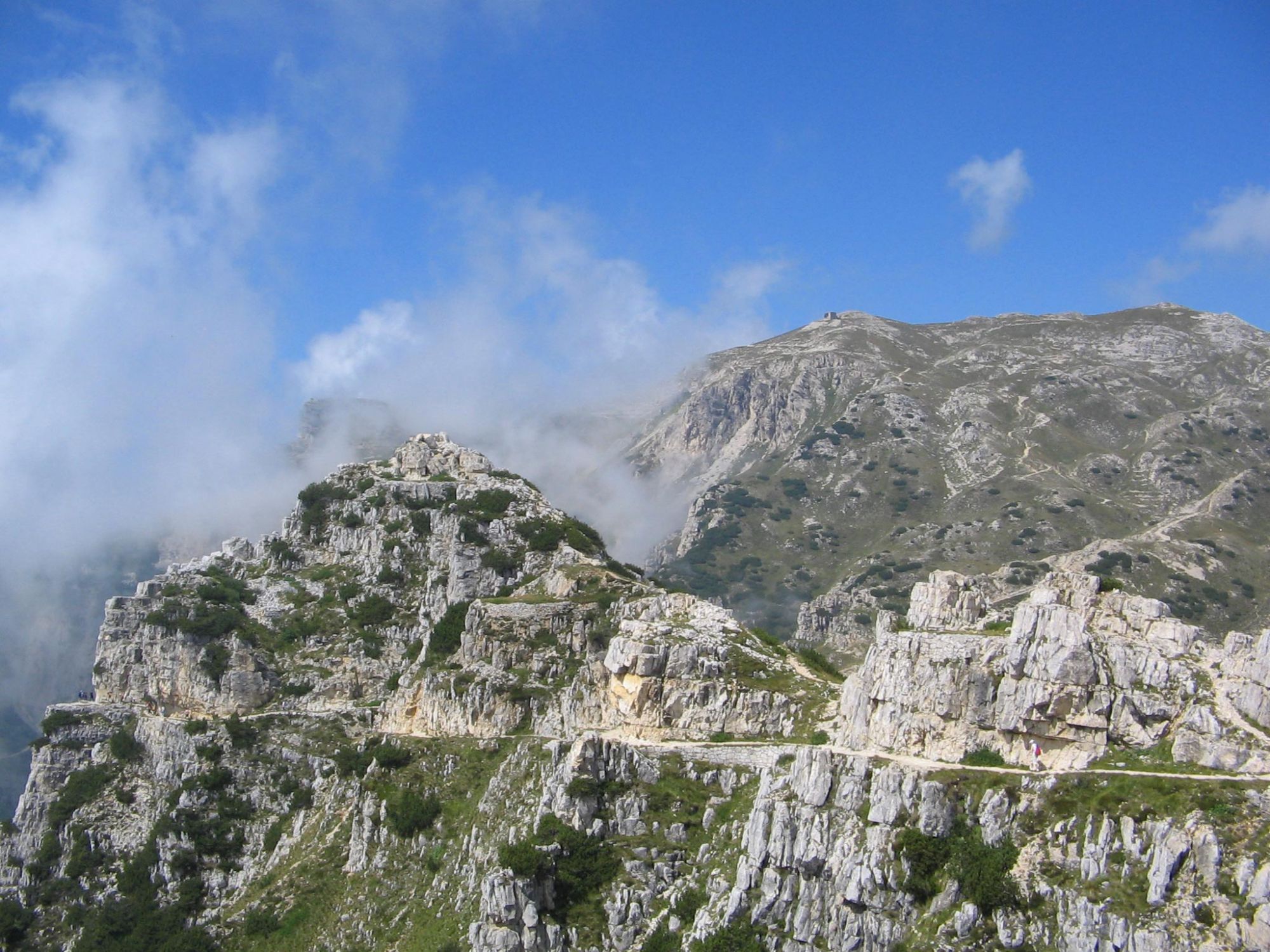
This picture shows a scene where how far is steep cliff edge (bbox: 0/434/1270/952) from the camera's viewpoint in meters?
56.3

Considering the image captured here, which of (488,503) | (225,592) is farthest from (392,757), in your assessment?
(225,592)

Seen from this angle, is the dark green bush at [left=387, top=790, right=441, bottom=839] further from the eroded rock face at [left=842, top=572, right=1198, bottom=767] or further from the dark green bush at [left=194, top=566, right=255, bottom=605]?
the dark green bush at [left=194, top=566, right=255, bottom=605]

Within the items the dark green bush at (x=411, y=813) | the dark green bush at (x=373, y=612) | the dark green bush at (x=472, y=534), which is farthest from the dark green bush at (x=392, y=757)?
the dark green bush at (x=472, y=534)

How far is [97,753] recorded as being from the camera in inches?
4412

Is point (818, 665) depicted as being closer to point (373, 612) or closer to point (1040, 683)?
point (1040, 683)

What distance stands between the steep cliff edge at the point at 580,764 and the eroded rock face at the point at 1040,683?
17 centimetres

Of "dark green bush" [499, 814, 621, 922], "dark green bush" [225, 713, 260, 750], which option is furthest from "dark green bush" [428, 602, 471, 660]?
"dark green bush" [499, 814, 621, 922]

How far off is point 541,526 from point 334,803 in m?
30.6

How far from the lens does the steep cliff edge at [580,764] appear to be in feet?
185

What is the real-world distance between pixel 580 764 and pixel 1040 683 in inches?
1025

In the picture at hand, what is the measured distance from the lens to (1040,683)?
2554 inches

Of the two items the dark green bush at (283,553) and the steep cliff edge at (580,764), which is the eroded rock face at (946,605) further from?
the dark green bush at (283,553)

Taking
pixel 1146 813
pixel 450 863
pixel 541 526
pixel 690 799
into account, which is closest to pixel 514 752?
pixel 450 863

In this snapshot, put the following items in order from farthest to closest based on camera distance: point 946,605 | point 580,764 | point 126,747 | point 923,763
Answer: point 126,747
point 946,605
point 580,764
point 923,763
